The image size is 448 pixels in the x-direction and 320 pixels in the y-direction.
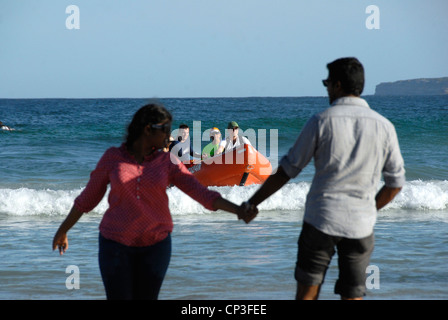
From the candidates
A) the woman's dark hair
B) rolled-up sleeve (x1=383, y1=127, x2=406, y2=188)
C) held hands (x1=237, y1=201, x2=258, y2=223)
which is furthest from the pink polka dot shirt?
rolled-up sleeve (x1=383, y1=127, x2=406, y2=188)

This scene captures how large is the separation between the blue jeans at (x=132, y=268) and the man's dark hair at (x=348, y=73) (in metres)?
1.13

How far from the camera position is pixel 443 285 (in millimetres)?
4973

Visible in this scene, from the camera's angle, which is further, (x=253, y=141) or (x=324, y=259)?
(x=253, y=141)

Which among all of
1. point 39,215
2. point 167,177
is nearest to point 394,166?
point 167,177

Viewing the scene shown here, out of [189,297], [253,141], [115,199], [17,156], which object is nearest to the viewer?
[115,199]

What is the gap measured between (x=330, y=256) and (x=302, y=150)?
54 centimetres

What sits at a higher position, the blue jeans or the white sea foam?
the blue jeans

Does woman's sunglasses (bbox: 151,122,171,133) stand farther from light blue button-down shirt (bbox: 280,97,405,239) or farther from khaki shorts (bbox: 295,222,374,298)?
khaki shorts (bbox: 295,222,374,298)

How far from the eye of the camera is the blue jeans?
289 cm

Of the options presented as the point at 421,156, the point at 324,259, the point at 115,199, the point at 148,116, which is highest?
the point at 148,116

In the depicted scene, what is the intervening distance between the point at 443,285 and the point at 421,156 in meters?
13.2

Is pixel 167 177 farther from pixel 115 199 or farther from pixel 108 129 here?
pixel 108 129

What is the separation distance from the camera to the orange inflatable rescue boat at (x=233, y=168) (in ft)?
34.2

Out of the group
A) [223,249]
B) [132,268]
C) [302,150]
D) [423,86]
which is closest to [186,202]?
[223,249]
